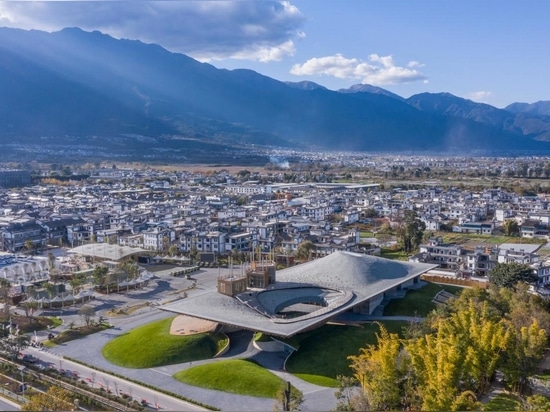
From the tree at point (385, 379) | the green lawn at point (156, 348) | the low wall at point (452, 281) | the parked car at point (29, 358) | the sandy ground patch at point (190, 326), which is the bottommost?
the parked car at point (29, 358)

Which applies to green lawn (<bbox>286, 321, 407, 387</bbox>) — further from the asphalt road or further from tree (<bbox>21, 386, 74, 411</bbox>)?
tree (<bbox>21, 386, 74, 411</bbox>)

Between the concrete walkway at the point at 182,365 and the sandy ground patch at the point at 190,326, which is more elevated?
the sandy ground patch at the point at 190,326

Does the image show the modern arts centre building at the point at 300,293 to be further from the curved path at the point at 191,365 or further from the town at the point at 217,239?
the curved path at the point at 191,365

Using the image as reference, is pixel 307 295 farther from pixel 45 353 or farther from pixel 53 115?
pixel 53 115

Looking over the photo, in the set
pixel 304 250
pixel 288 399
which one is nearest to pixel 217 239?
pixel 304 250

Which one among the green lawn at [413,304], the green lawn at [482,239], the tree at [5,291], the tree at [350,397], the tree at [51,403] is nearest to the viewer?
the tree at [51,403]

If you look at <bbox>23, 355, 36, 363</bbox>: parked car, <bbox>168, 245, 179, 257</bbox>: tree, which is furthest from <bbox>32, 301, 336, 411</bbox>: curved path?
<bbox>168, 245, 179, 257</bbox>: tree

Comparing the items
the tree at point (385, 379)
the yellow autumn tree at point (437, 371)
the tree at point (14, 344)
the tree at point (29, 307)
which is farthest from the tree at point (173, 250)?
the yellow autumn tree at point (437, 371)

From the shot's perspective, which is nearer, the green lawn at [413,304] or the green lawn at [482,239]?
the green lawn at [413,304]
